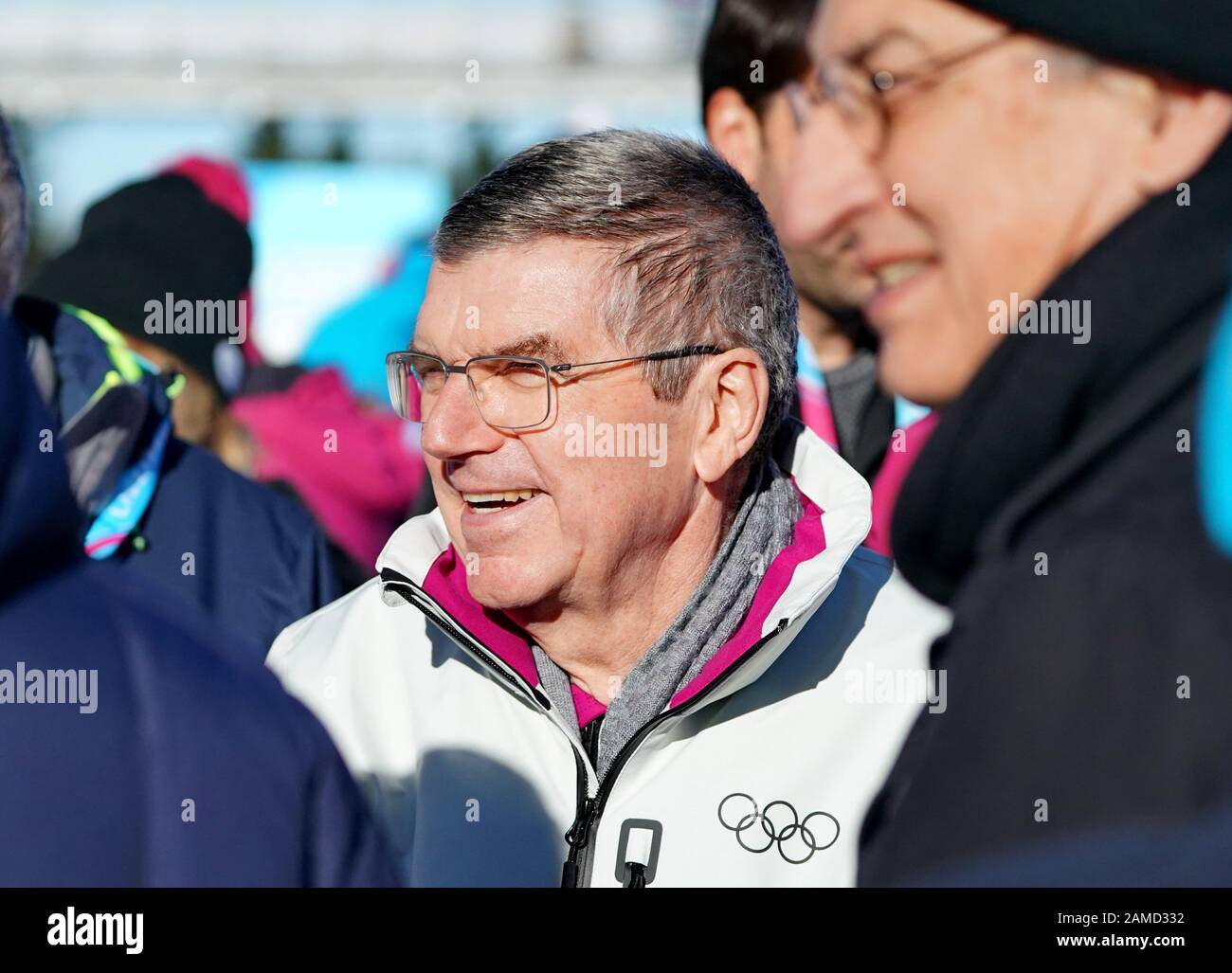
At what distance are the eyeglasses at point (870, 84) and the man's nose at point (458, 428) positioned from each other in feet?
2.21

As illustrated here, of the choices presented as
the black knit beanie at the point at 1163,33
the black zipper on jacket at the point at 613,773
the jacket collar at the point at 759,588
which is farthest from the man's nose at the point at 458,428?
the black knit beanie at the point at 1163,33

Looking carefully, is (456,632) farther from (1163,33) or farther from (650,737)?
(1163,33)

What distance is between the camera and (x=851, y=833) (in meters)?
2.05

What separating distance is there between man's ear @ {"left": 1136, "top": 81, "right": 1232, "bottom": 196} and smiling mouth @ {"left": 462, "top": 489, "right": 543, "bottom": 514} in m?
1.09

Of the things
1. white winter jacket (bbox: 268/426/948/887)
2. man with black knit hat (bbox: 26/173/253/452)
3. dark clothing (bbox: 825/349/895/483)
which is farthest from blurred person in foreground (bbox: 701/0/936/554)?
man with black knit hat (bbox: 26/173/253/452)

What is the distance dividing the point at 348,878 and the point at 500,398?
1.12 meters

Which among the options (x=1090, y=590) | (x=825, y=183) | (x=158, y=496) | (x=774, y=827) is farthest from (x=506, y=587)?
(x=1090, y=590)

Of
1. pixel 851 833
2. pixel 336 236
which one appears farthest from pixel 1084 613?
pixel 336 236

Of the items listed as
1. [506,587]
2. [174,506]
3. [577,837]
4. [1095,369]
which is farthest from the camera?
[174,506]

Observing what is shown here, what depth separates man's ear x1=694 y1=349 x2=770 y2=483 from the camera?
2.29 m

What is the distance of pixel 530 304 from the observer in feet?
7.15

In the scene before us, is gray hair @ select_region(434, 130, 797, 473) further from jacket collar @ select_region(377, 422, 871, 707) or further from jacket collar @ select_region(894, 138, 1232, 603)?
jacket collar @ select_region(894, 138, 1232, 603)

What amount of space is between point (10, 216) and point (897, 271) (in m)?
1.49

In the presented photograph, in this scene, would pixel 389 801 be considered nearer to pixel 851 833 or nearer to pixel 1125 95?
pixel 851 833
